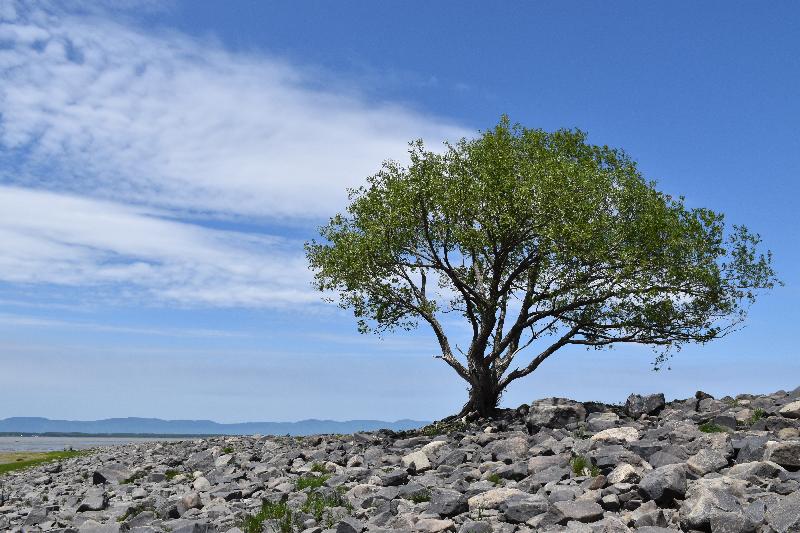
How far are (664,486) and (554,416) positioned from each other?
Result: 40.9ft

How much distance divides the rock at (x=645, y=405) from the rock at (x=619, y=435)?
7.48 m

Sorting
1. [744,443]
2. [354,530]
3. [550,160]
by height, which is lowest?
[354,530]

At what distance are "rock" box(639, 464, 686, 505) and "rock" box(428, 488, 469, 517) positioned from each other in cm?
363

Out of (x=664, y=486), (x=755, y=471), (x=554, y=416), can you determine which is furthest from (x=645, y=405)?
(x=664, y=486)

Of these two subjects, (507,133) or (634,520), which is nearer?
(634,520)

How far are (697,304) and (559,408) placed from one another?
46.8ft

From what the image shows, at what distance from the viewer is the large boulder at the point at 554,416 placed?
25.8 meters

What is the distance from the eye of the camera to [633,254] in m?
34.2

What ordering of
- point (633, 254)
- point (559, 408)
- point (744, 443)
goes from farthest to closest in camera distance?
point (633, 254), point (559, 408), point (744, 443)

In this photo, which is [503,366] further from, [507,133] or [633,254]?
[507,133]

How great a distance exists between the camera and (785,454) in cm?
1556

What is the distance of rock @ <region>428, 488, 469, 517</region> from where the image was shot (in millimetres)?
15156

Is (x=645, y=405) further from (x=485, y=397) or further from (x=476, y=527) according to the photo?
(x=476, y=527)

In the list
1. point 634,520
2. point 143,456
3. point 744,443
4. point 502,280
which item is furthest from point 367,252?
point 634,520
